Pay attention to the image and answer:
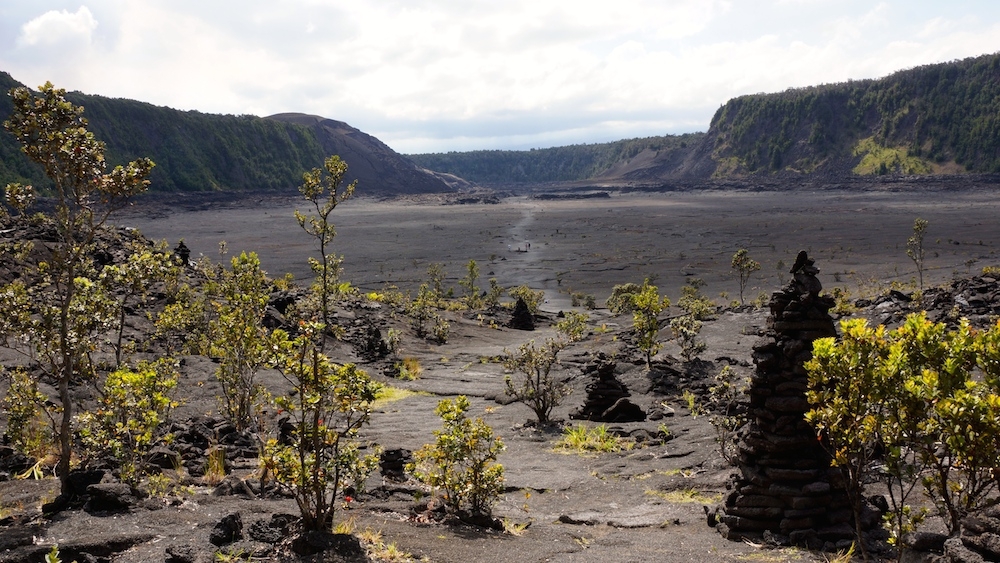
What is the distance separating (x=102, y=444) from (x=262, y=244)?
235 feet

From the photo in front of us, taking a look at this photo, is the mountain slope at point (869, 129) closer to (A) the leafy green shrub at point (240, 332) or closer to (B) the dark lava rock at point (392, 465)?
(A) the leafy green shrub at point (240, 332)

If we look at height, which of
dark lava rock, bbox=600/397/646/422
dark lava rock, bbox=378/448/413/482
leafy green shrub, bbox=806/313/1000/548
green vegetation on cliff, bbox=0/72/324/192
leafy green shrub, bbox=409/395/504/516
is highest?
green vegetation on cliff, bbox=0/72/324/192

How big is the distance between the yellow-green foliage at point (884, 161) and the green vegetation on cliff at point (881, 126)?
0.19 metres

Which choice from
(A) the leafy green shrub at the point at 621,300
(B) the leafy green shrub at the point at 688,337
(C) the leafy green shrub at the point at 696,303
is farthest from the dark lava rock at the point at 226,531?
(A) the leafy green shrub at the point at 621,300

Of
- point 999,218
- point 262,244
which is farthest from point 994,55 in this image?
point 262,244

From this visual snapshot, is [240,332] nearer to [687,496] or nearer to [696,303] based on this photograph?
[687,496]

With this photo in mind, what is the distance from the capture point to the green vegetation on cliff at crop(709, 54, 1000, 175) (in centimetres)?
13738

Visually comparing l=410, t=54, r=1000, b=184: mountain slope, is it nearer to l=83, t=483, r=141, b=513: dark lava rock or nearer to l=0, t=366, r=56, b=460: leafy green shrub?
l=0, t=366, r=56, b=460: leafy green shrub

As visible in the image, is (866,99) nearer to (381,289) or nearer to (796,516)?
(381,289)

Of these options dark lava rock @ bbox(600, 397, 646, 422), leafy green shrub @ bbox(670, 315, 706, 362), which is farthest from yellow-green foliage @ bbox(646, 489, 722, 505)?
leafy green shrub @ bbox(670, 315, 706, 362)

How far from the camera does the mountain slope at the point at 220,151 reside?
5153 inches

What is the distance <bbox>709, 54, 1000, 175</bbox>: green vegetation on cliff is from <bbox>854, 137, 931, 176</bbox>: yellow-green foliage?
0.64 ft

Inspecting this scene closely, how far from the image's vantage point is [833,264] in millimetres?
56438

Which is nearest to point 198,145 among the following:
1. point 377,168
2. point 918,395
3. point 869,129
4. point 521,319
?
point 377,168
